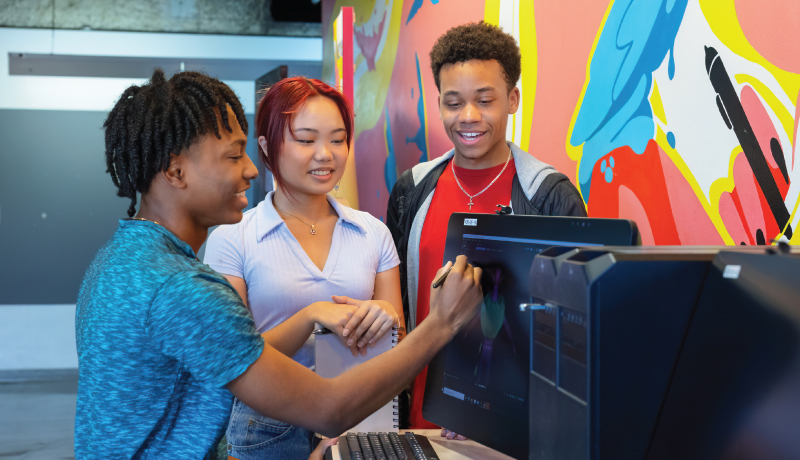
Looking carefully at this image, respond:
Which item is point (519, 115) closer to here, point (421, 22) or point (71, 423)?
point (421, 22)

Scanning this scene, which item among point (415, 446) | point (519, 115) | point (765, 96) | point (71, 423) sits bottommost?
point (71, 423)

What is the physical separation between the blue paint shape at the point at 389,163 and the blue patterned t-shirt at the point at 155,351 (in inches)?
108

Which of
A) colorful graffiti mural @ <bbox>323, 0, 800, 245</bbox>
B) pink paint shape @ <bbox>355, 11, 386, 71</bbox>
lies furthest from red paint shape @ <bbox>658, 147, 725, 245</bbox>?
pink paint shape @ <bbox>355, 11, 386, 71</bbox>

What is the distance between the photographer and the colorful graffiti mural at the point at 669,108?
1040mm

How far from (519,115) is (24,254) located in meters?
6.00

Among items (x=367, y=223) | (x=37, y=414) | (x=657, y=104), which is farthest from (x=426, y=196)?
(x=37, y=414)

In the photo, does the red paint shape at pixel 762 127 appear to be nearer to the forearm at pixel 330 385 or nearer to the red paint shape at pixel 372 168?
the forearm at pixel 330 385

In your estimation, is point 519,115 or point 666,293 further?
point 519,115

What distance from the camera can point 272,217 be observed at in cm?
165

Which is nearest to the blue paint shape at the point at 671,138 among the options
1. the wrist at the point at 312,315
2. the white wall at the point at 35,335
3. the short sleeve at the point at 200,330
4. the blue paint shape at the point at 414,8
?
the wrist at the point at 312,315

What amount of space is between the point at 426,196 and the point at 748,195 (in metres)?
0.87

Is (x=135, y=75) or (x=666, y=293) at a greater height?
(x=135, y=75)

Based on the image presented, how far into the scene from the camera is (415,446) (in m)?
1.20

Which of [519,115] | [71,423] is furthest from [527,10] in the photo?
[71,423]
